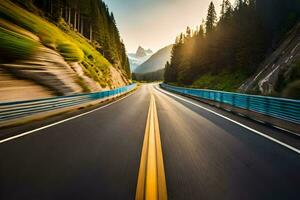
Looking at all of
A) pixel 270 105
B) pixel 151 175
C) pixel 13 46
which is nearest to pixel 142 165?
pixel 151 175

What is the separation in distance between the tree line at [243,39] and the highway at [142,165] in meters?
39.2

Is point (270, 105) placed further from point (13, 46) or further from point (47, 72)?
point (13, 46)

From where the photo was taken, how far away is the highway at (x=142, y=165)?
281 centimetres

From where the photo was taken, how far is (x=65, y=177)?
3.20 m

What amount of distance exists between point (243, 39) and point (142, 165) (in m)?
47.0

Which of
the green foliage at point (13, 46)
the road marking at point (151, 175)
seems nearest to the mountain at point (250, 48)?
the road marking at point (151, 175)

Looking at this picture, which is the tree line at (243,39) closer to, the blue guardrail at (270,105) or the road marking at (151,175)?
the blue guardrail at (270,105)

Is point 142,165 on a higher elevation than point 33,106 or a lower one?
lower

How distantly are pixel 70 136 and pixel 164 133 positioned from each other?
2982 mm

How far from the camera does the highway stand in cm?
281

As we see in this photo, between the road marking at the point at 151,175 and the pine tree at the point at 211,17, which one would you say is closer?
the road marking at the point at 151,175

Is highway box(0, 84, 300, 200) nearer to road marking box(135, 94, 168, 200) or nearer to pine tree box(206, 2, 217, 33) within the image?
road marking box(135, 94, 168, 200)

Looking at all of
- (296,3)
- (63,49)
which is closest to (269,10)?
(296,3)

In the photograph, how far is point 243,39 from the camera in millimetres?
43188
